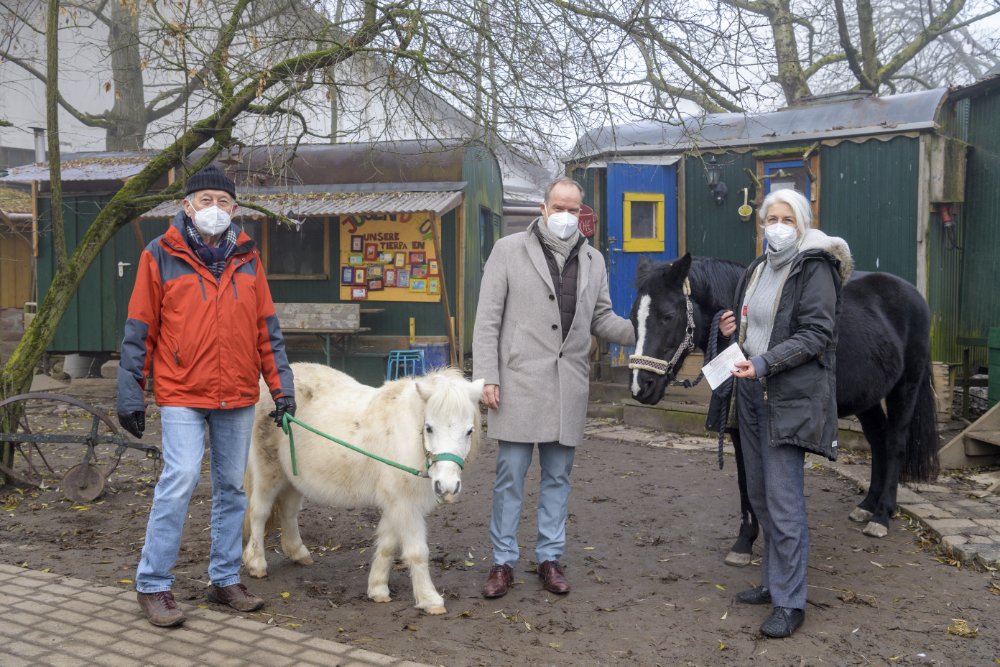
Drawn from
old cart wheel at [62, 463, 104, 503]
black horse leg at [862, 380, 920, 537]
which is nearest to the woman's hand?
black horse leg at [862, 380, 920, 537]

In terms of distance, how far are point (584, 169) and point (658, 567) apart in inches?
259

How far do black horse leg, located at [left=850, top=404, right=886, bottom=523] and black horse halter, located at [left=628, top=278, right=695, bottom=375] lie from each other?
1.94m

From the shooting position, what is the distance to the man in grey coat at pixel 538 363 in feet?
13.5

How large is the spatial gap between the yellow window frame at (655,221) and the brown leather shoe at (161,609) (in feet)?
24.1

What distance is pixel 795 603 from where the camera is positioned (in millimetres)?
3688

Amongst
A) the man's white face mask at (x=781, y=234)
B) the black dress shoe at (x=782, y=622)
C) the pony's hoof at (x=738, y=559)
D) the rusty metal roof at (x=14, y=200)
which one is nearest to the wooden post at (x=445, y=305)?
the pony's hoof at (x=738, y=559)

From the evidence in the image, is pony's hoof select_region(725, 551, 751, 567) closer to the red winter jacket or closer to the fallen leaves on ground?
the fallen leaves on ground

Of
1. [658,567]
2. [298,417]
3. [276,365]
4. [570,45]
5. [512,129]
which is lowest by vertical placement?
[658,567]

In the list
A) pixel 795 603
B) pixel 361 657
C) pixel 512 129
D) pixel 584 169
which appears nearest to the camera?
pixel 361 657

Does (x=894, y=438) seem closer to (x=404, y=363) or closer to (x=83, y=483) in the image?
(x=83, y=483)

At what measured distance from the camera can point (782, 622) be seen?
3.66 metres

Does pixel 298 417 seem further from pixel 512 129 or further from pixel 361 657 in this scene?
pixel 512 129

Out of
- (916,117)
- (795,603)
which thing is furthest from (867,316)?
(916,117)

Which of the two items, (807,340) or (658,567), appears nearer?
(807,340)
